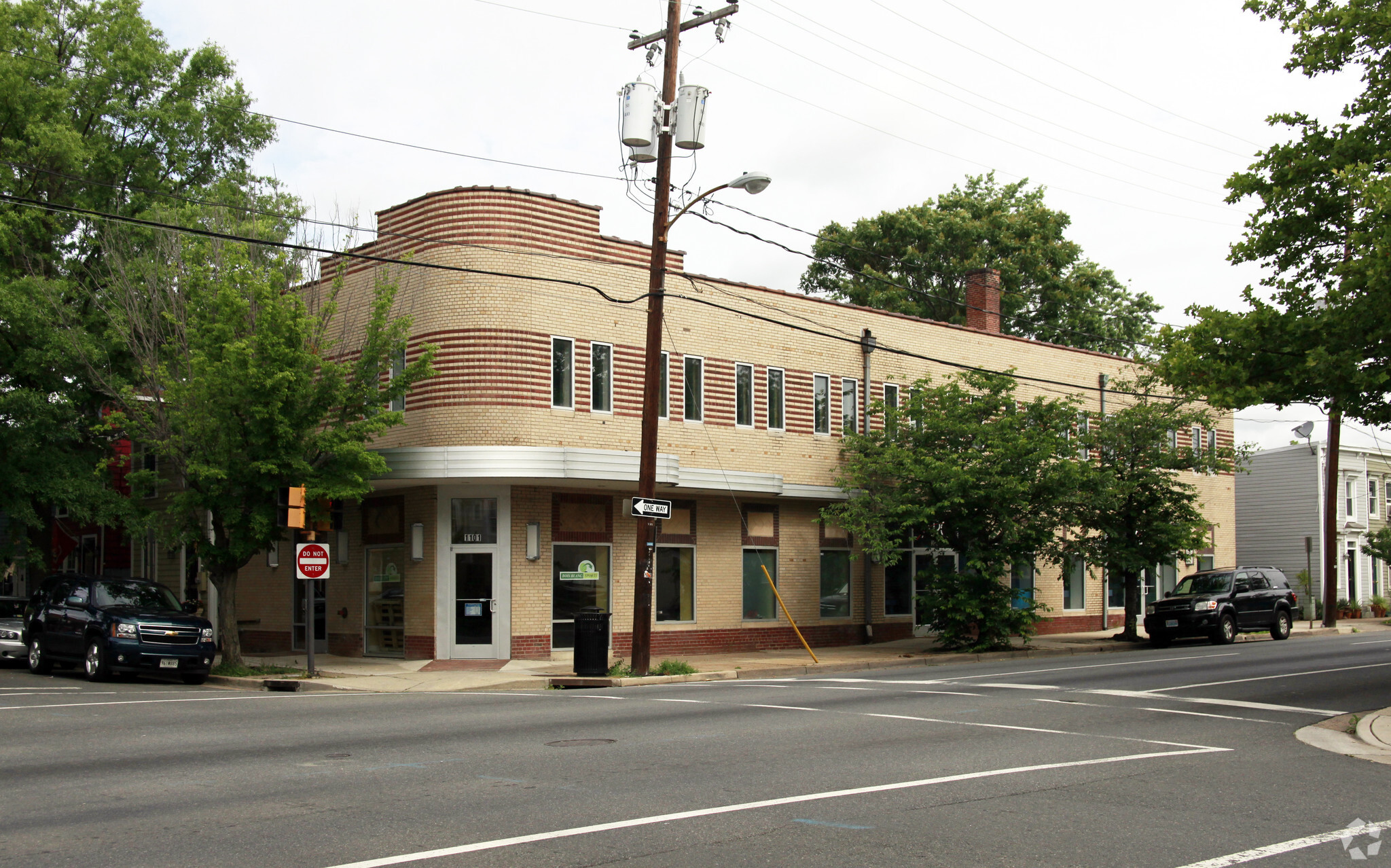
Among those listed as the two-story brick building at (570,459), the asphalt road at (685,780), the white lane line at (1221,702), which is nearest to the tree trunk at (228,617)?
the two-story brick building at (570,459)

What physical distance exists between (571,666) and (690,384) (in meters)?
7.06

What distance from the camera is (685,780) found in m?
9.67

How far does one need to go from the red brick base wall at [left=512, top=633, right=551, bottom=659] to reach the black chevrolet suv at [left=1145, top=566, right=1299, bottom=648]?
49.8 feet

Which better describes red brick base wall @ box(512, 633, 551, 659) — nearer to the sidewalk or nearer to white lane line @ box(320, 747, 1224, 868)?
the sidewalk

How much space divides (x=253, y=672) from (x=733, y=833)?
1622 centimetres

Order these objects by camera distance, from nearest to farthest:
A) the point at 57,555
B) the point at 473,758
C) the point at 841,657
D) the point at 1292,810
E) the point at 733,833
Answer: the point at 733,833 < the point at 1292,810 < the point at 473,758 < the point at 841,657 < the point at 57,555

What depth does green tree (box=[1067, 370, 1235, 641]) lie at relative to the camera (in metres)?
29.4

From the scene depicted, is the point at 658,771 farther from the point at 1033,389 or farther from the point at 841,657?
the point at 1033,389

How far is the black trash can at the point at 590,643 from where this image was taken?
20672mm

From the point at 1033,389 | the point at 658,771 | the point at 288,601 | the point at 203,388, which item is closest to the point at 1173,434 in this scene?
the point at 1033,389

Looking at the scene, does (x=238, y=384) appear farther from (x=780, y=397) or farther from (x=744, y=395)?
(x=780, y=397)

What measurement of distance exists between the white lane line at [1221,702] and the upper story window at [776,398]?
1216 cm

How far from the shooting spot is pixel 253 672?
21.5 meters

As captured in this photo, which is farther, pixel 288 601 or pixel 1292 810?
pixel 288 601
